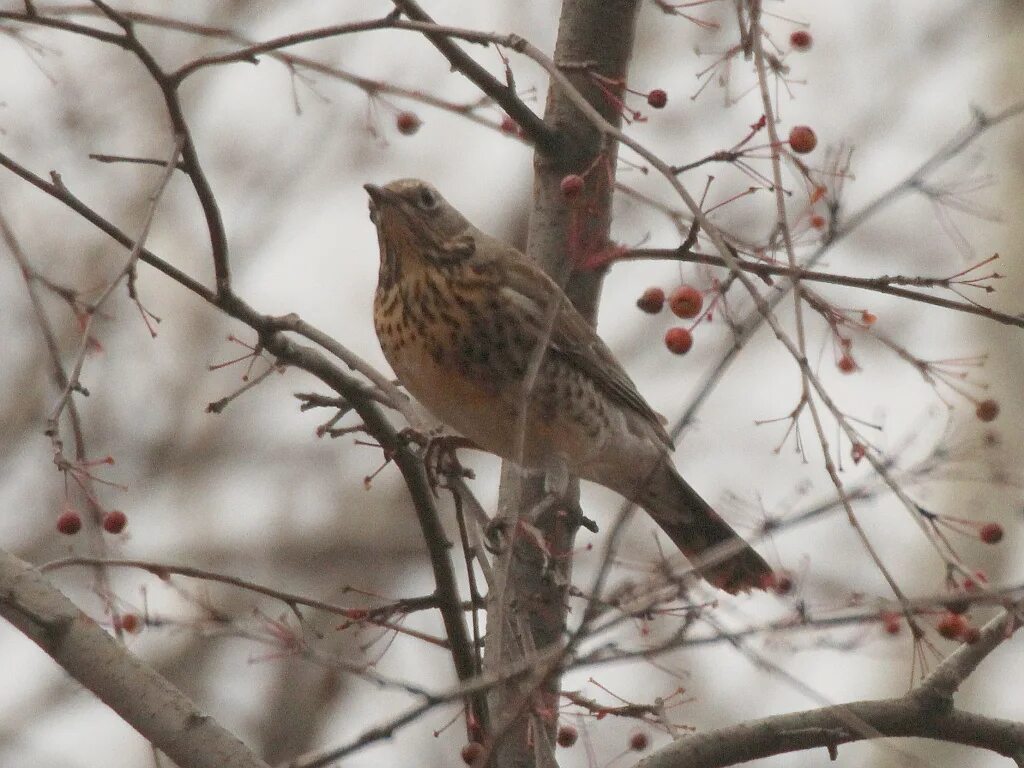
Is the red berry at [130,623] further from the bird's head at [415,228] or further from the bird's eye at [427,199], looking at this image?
the bird's eye at [427,199]

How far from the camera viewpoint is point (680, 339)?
3.92m

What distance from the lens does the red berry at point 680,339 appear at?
12.8ft

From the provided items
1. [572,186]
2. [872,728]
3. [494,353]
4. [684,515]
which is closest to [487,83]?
[572,186]

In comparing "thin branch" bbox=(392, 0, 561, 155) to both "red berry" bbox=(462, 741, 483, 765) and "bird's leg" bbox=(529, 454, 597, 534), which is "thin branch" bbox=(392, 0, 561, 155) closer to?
"bird's leg" bbox=(529, 454, 597, 534)

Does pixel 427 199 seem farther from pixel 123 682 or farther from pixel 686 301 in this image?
pixel 123 682

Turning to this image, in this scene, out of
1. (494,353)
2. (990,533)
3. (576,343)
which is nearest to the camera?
(990,533)

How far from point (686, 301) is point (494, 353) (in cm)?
128

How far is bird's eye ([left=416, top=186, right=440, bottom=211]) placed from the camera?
5.26 meters

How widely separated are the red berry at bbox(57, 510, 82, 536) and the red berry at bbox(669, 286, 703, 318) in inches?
64.6

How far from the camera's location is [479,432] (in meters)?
4.88

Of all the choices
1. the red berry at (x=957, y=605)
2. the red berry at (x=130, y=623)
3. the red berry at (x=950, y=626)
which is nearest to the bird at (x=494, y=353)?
the red berry at (x=950, y=626)

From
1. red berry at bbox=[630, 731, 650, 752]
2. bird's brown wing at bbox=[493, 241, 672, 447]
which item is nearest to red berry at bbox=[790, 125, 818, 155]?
bird's brown wing at bbox=[493, 241, 672, 447]

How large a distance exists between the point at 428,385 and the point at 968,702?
6.08m

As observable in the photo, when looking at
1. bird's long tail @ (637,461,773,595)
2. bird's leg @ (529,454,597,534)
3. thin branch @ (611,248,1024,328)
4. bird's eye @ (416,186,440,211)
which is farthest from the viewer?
bird's long tail @ (637,461,773,595)
